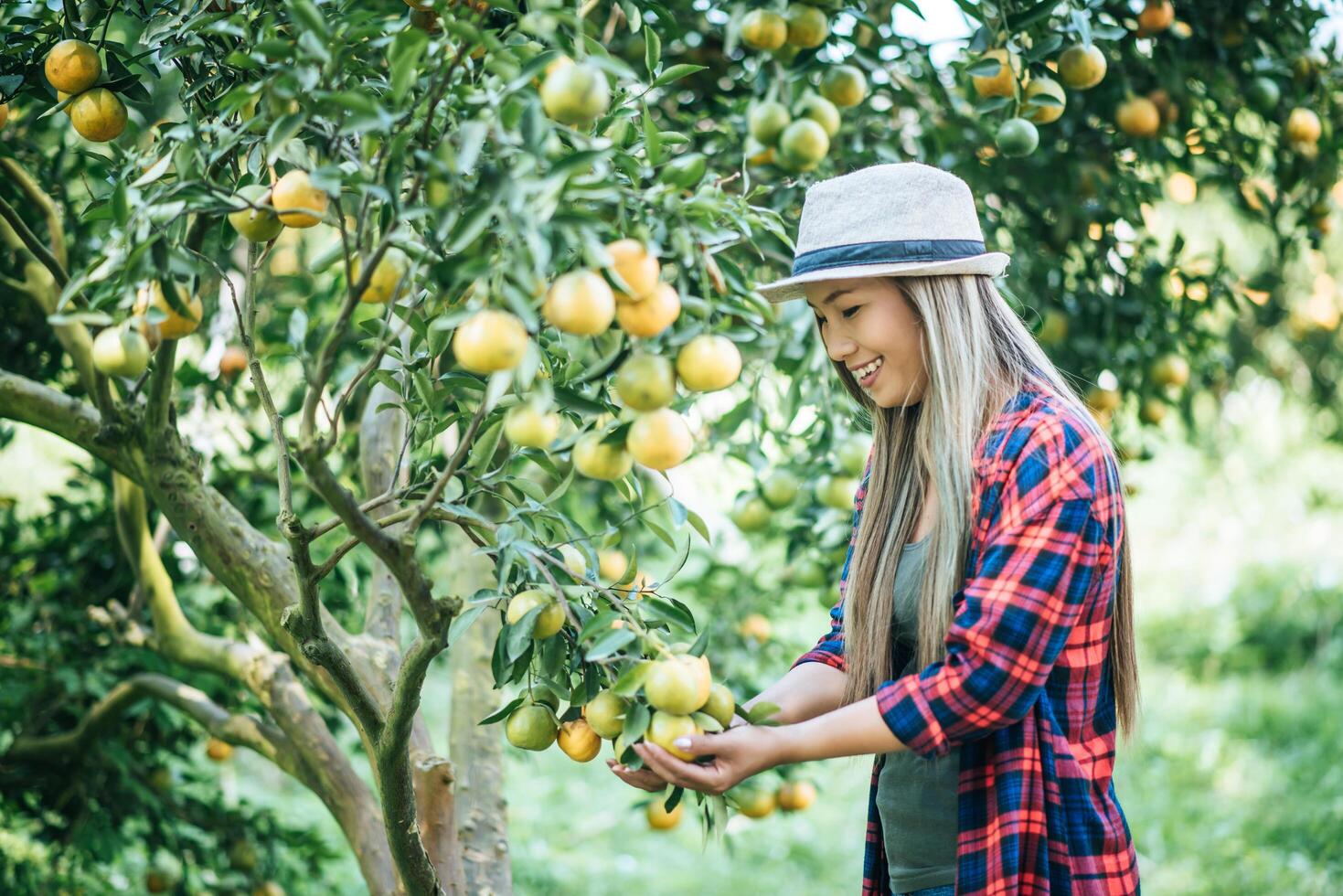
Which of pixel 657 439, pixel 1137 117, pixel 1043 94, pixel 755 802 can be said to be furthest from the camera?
pixel 755 802

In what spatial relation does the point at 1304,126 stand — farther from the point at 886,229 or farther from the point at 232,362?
the point at 232,362

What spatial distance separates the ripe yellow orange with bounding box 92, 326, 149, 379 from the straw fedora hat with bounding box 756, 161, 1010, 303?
66cm

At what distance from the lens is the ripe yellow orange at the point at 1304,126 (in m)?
2.25

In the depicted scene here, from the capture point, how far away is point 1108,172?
2475 mm

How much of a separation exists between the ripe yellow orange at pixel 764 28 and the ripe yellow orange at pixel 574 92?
0.21 metres

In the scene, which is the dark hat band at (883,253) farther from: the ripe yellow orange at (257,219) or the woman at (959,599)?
the ripe yellow orange at (257,219)

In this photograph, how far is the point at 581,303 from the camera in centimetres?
95

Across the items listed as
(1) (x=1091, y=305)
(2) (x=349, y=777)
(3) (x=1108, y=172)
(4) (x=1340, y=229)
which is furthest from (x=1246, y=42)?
(4) (x=1340, y=229)

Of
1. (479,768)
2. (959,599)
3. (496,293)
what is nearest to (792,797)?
(479,768)

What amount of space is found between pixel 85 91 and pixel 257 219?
0.37 m

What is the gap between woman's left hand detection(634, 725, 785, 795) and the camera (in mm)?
1168

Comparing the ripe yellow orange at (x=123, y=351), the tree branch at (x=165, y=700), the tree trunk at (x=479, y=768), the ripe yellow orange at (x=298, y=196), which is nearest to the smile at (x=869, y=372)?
the ripe yellow orange at (x=298, y=196)

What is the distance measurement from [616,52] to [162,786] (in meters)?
1.84

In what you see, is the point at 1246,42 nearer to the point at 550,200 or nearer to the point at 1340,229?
the point at 550,200
